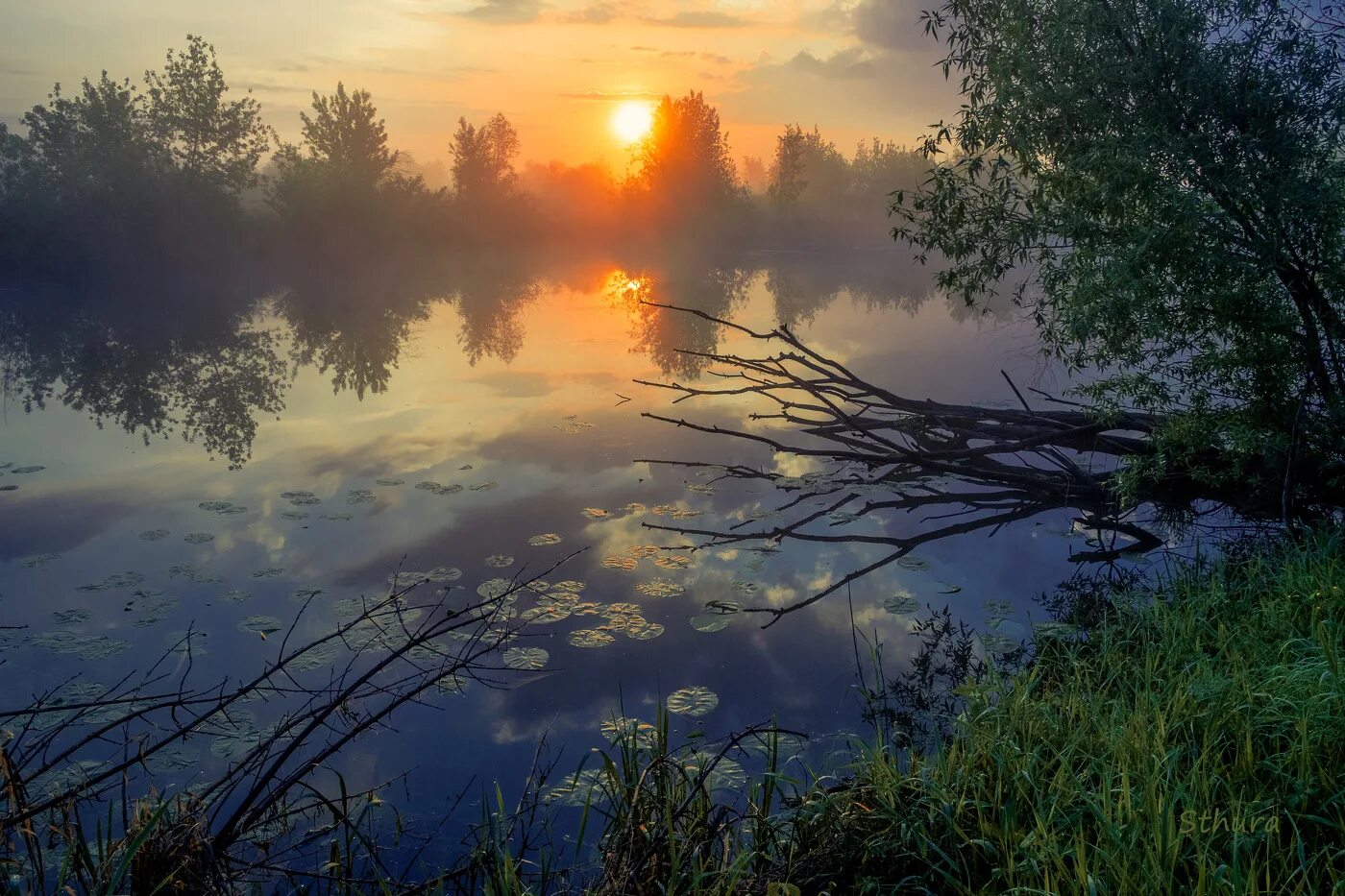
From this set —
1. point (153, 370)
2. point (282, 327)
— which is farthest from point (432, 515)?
point (282, 327)

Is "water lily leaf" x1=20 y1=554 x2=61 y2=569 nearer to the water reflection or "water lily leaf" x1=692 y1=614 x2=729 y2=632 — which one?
the water reflection

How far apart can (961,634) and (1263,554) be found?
8.41ft

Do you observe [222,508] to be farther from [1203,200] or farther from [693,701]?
[1203,200]

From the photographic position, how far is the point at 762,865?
318cm

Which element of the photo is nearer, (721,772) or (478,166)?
(721,772)

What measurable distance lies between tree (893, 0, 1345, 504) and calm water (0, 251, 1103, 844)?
1949 millimetres

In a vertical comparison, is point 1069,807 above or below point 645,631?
above

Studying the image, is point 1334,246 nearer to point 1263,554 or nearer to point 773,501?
point 1263,554

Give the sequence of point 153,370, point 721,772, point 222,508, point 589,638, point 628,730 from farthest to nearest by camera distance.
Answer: point 153,370 < point 222,508 < point 589,638 < point 628,730 < point 721,772

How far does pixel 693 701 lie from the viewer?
491 cm

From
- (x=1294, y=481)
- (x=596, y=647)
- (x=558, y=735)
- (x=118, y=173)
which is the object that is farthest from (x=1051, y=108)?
(x=118, y=173)

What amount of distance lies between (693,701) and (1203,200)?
5.17 m

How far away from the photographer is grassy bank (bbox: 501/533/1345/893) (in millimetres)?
2752

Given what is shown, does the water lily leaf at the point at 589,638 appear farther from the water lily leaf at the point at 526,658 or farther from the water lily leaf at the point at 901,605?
the water lily leaf at the point at 901,605
